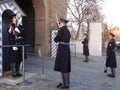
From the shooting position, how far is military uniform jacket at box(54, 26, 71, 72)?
7.45 m

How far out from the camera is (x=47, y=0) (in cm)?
1552

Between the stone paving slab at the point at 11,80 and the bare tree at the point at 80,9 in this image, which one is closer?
the stone paving slab at the point at 11,80

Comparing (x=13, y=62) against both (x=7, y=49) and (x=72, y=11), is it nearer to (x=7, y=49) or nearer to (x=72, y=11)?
(x=7, y=49)

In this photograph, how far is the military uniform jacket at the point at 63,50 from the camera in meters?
7.45

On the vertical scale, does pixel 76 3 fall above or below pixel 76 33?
above

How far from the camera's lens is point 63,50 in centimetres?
752

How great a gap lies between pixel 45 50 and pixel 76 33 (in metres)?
7.70

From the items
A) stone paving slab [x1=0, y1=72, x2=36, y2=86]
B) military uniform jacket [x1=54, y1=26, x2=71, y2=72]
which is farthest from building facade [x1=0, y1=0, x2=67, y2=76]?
military uniform jacket [x1=54, y1=26, x2=71, y2=72]

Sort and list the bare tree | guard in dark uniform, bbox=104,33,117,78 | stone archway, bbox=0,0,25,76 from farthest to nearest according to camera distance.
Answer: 1. the bare tree
2. guard in dark uniform, bbox=104,33,117,78
3. stone archway, bbox=0,0,25,76

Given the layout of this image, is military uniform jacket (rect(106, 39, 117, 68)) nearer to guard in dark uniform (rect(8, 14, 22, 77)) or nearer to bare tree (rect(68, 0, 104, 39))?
guard in dark uniform (rect(8, 14, 22, 77))

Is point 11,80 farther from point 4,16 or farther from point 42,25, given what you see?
point 42,25

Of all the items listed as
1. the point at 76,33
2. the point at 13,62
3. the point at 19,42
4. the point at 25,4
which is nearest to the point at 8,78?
the point at 13,62

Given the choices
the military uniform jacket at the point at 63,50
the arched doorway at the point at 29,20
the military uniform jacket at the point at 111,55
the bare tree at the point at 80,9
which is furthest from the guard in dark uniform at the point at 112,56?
the bare tree at the point at 80,9

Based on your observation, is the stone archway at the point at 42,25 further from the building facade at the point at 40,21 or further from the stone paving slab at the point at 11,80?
the stone paving slab at the point at 11,80
